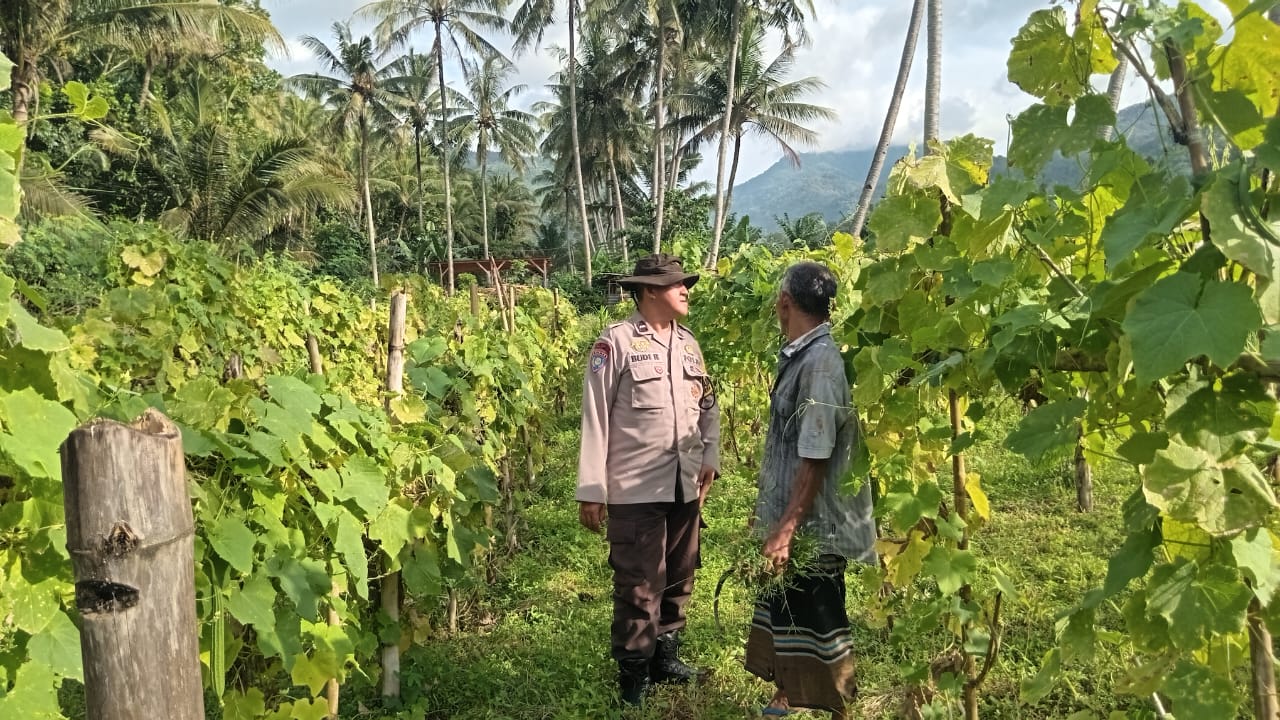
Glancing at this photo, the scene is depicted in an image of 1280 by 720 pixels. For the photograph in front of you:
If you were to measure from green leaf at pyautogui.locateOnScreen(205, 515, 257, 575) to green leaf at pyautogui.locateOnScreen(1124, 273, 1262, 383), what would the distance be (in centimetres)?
166

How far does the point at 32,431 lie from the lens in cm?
125

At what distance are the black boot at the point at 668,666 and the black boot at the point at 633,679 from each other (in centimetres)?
14

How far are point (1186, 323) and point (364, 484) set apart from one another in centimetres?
188

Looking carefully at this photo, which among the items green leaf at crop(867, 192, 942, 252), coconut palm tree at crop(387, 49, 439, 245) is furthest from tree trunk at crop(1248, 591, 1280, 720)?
coconut palm tree at crop(387, 49, 439, 245)

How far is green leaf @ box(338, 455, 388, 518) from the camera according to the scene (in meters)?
2.03

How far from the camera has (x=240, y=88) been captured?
76.1 ft

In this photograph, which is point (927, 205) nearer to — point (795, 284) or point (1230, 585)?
point (795, 284)

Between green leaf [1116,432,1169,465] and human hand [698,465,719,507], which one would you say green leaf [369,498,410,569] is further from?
green leaf [1116,432,1169,465]

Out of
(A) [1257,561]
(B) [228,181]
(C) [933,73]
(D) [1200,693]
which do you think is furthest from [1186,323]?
(B) [228,181]

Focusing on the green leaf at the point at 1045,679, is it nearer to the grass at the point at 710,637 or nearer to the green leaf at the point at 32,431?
the grass at the point at 710,637

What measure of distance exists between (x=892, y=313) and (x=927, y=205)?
0.35 meters

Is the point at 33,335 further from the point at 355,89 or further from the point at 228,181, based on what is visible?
the point at 355,89

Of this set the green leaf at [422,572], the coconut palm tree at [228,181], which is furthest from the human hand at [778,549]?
the coconut palm tree at [228,181]

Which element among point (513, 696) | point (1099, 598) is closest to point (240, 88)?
point (513, 696)
